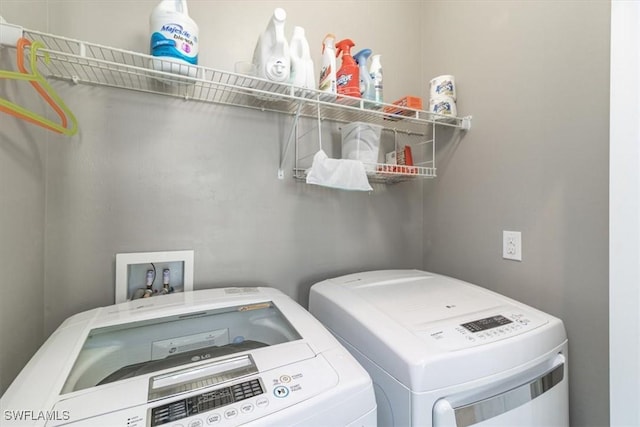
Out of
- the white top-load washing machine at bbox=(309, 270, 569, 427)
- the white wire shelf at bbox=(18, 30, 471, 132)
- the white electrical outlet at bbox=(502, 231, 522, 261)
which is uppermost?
the white wire shelf at bbox=(18, 30, 471, 132)

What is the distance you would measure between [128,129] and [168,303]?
695 millimetres

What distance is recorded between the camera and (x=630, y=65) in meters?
0.86

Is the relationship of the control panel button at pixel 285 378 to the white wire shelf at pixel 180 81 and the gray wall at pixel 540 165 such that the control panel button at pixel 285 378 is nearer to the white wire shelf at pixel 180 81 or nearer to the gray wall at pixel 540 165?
the white wire shelf at pixel 180 81

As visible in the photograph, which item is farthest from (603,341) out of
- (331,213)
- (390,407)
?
(331,213)

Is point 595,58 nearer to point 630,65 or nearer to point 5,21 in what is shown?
point 630,65

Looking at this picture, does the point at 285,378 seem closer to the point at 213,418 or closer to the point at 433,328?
the point at 213,418

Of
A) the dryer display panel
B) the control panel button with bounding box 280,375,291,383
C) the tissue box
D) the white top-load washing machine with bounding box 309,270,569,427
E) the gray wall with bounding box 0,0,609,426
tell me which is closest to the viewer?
the control panel button with bounding box 280,375,291,383

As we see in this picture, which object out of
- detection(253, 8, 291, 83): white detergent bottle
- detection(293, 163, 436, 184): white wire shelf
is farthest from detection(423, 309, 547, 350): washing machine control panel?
detection(253, 8, 291, 83): white detergent bottle

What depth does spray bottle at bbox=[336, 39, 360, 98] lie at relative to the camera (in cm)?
117

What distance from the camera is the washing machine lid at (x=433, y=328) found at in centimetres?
71

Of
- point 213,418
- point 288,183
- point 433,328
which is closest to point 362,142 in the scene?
point 288,183

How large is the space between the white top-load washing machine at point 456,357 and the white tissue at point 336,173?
440 mm

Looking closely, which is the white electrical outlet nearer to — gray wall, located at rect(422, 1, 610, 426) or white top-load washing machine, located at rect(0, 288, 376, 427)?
gray wall, located at rect(422, 1, 610, 426)

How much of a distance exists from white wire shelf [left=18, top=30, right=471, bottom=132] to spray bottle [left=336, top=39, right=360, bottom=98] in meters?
0.04
